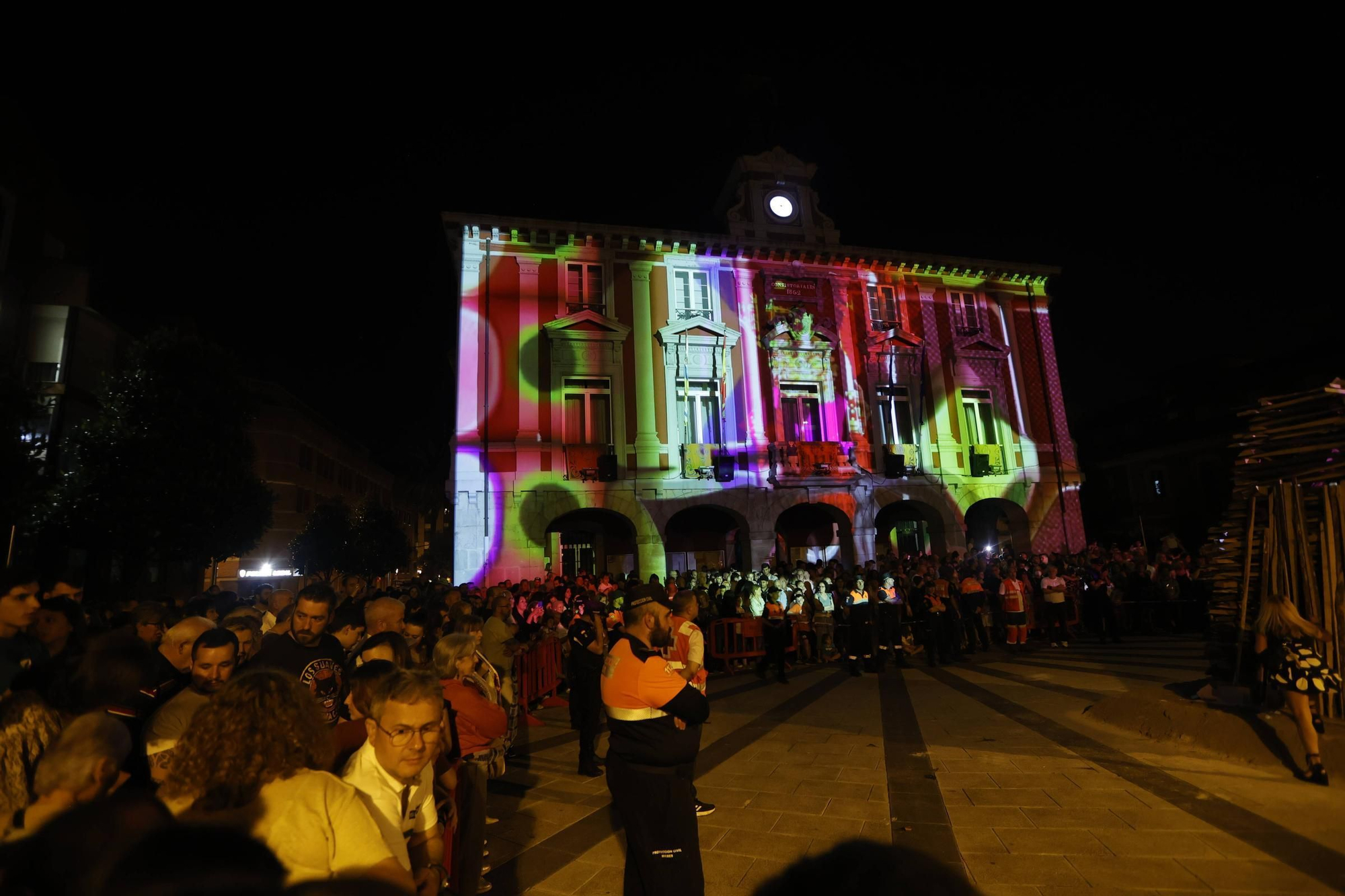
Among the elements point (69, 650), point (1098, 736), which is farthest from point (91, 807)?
point (1098, 736)

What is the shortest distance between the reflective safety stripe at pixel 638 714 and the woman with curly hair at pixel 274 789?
1559 millimetres

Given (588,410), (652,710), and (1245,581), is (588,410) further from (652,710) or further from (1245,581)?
(652,710)

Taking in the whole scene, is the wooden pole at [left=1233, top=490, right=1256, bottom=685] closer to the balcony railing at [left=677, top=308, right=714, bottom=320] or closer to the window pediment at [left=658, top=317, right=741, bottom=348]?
the window pediment at [left=658, top=317, right=741, bottom=348]

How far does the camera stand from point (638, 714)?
331 centimetres

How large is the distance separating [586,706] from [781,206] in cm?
2202

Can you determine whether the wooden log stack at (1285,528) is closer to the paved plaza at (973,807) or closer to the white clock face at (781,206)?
the paved plaza at (973,807)

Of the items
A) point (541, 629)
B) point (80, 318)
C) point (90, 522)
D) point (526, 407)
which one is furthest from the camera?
point (80, 318)

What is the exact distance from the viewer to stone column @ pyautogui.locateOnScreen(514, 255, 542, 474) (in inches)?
794

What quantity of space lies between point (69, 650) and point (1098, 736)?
370 inches

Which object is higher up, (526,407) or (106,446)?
(526,407)

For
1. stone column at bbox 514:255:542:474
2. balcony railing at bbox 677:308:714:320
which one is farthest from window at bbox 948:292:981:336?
stone column at bbox 514:255:542:474

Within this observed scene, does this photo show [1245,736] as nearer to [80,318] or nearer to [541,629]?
[541,629]

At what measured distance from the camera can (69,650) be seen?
5.04 m

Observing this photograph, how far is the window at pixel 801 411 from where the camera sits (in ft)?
74.3
